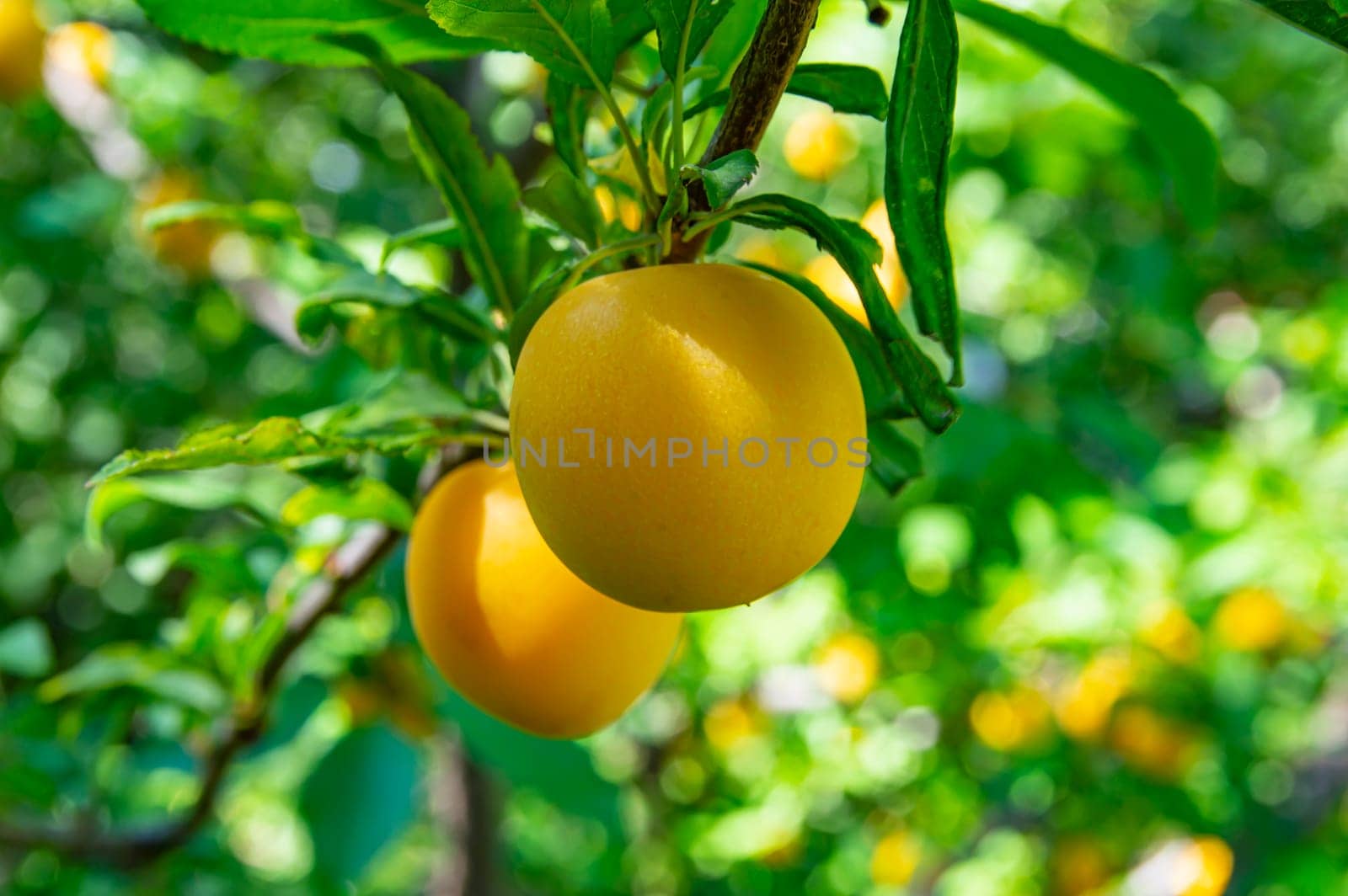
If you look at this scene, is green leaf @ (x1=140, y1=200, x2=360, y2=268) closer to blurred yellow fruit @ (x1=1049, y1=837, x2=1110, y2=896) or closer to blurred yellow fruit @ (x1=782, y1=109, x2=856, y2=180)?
blurred yellow fruit @ (x1=782, y1=109, x2=856, y2=180)

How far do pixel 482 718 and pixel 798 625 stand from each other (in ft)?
3.04

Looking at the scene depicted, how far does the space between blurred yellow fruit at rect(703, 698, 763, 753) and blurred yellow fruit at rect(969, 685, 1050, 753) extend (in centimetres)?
48

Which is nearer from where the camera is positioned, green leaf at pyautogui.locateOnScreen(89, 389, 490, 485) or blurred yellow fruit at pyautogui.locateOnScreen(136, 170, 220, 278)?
green leaf at pyautogui.locateOnScreen(89, 389, 490, 485)

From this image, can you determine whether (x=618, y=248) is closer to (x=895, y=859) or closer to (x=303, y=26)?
(x=303, y=26)

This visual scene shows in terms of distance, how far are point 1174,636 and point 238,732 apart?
5.32ft

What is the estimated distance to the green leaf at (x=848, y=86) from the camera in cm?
46

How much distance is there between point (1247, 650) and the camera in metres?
1.92

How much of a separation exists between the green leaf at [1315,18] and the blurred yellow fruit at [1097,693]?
165 centimetres

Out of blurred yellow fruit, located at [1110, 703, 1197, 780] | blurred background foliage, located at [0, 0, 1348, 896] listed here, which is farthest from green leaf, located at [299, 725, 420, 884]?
blurred yellow fruit, located at [1110, 703, 1197, 780]

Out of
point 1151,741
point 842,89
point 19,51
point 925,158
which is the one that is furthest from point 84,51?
point 1151,741

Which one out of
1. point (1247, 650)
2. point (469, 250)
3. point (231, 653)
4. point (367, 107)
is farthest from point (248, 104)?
point (1247, 650)

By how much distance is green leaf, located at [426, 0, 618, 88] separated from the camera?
1.22ft

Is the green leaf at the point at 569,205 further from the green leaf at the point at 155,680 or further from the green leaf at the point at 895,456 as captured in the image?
the green leaf at the point at 155,680

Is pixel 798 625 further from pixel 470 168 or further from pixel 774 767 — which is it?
pixel 470 168
